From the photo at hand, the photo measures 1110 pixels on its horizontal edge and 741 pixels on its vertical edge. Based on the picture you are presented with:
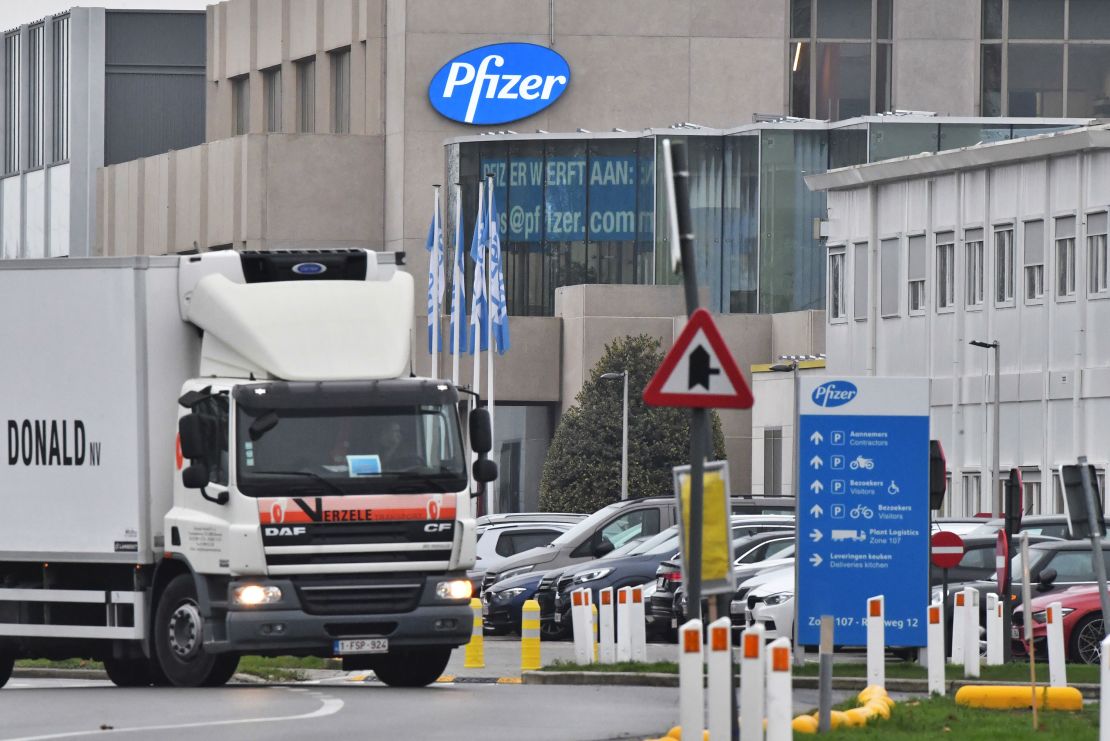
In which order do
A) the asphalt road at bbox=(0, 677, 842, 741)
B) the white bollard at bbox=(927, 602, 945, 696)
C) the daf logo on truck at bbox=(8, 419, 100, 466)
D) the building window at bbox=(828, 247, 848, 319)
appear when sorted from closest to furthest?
the asphalt road at bbox=(0, 677, 842, 741)
the daf logo on truck at bbox=(8, 419, 100, 466)
the white bollard at bbox=(927, 602, 945, 696)
the building window at bbox=(828, 247, 848, 319)

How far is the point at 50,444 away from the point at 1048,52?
245 feet

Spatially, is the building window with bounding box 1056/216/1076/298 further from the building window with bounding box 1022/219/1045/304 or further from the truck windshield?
the truck windshield

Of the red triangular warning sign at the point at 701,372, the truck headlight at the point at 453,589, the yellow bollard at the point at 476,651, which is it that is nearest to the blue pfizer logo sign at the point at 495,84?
the yellow bollard at the point at 476,651

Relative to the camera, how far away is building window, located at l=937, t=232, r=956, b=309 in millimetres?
58062

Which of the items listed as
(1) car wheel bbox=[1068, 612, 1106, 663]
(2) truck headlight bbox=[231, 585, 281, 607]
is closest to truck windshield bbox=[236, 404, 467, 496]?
(2) truck headlight bbox=[231, 585, 281, 607]

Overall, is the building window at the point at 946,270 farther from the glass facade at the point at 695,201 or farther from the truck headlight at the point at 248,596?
the truck headlight at the point at 248,596

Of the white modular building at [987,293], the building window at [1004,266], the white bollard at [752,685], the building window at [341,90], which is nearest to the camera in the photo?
the white bollard at [752,685]

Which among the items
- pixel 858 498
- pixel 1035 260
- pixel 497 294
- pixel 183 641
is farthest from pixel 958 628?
pixel 497 294

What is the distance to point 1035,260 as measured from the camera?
180 feet

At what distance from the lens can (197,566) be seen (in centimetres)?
2064

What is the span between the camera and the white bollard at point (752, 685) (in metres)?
13.8

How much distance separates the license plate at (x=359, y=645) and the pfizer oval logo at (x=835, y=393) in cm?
486

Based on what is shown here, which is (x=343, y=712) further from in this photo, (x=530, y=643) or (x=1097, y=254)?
(x=1097, y=254)

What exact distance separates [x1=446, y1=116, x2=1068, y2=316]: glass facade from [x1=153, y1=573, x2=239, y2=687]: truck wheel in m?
57.3
